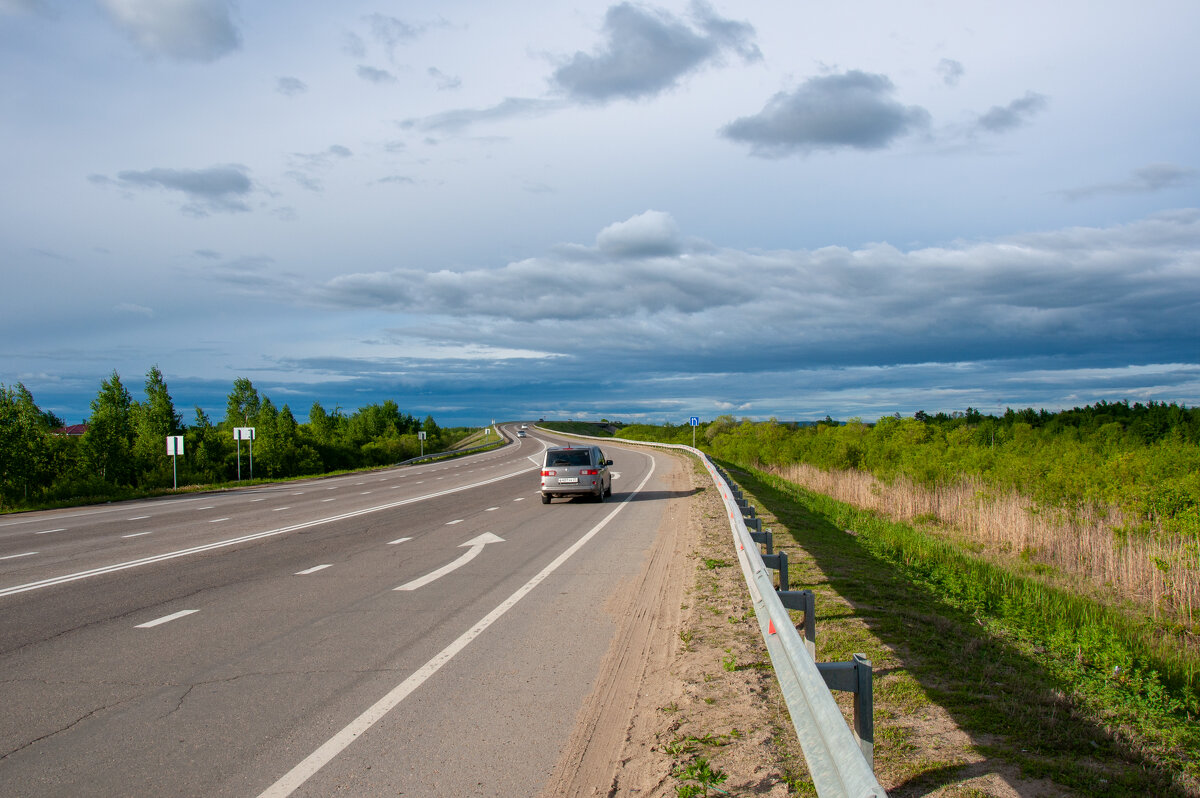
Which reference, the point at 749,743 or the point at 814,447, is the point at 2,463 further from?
the point at 814,447

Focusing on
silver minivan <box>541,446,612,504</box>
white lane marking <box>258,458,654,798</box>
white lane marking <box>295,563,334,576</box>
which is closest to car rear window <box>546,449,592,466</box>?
silver minivan <box>541,446,612,504</box>

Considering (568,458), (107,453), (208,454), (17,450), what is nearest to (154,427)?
(208,454)

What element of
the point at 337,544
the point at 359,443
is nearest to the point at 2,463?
the point at 337,544

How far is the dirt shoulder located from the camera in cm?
402

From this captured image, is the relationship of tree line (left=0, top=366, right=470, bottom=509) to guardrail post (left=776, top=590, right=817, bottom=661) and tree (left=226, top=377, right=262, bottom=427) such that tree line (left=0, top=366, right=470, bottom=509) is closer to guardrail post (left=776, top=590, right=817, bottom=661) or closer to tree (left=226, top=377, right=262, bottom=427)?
tree (left=226, top=377, right=262, bottom=427)

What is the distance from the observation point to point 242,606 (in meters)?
8.38

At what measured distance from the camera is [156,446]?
214ft

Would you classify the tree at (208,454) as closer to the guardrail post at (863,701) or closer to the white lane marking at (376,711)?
the white lane marking at (376,711)

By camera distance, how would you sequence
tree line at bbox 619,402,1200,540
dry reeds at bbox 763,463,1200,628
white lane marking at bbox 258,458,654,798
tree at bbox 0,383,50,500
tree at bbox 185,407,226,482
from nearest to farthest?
white lane marking at bbox 258,458,654,798
dry reeds at bbox 763,463,1200,628
tree line at bbox 619,402,1200,540
tree at bbox 0,383,50,500
tree at bbox 185,407,226,482

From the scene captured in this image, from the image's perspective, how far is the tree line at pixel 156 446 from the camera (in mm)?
30953

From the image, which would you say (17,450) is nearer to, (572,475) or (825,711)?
(572,475)

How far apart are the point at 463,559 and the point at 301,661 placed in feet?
17.4

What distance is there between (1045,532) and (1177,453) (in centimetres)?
533

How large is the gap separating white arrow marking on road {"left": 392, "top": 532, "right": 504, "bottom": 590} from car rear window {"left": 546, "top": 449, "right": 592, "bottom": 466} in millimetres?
6880
